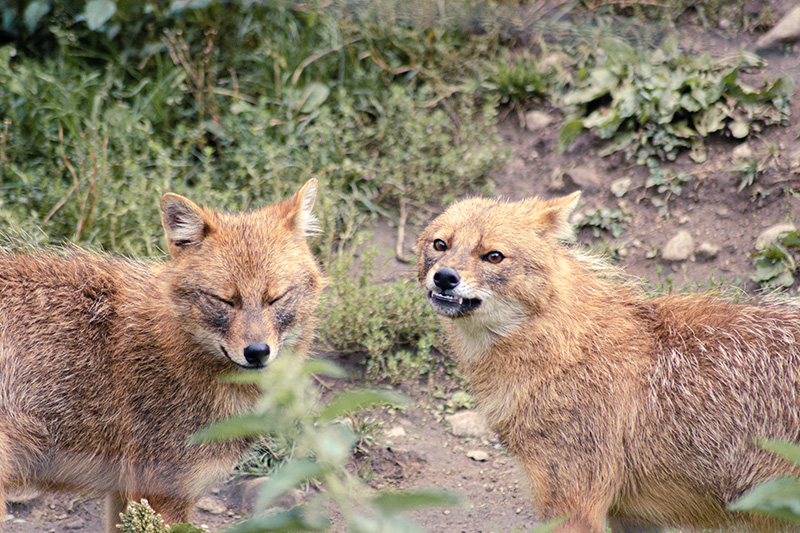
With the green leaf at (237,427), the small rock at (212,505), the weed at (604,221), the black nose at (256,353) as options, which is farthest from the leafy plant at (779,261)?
the green leaf at (237,427)

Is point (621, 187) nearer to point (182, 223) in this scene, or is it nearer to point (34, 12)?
point (182, 223)

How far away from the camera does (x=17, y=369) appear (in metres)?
4.61

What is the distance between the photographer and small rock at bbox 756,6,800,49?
783 cm

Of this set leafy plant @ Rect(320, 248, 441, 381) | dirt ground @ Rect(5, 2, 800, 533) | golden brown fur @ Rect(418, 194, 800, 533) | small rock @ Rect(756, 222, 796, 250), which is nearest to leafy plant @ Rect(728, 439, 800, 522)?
golden brown fur @ Rect(418, 194, 800, 533)

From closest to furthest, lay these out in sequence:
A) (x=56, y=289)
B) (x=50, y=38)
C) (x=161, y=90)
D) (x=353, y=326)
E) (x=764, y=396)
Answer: (x=764, y=396), (x=56, y=289), (x=353, y=326), (x=161, y=90), (x=50, y=38)

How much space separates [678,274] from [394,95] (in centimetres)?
327

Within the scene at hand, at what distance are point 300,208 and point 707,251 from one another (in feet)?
12.2

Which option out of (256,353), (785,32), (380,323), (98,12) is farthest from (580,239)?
(98,12)

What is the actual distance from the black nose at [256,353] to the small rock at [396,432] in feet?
7.39

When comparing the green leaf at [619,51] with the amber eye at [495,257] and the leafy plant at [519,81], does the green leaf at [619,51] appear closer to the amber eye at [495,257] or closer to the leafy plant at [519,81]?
the leafy plant at [519,81]

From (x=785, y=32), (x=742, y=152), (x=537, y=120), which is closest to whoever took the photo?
(x=742, y=152)

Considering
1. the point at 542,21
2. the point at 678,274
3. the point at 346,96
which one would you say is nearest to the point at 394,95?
the point at 346,96

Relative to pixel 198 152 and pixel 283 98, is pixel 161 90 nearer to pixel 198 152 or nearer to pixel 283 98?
pixel 198 152

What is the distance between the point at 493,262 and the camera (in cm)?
479
